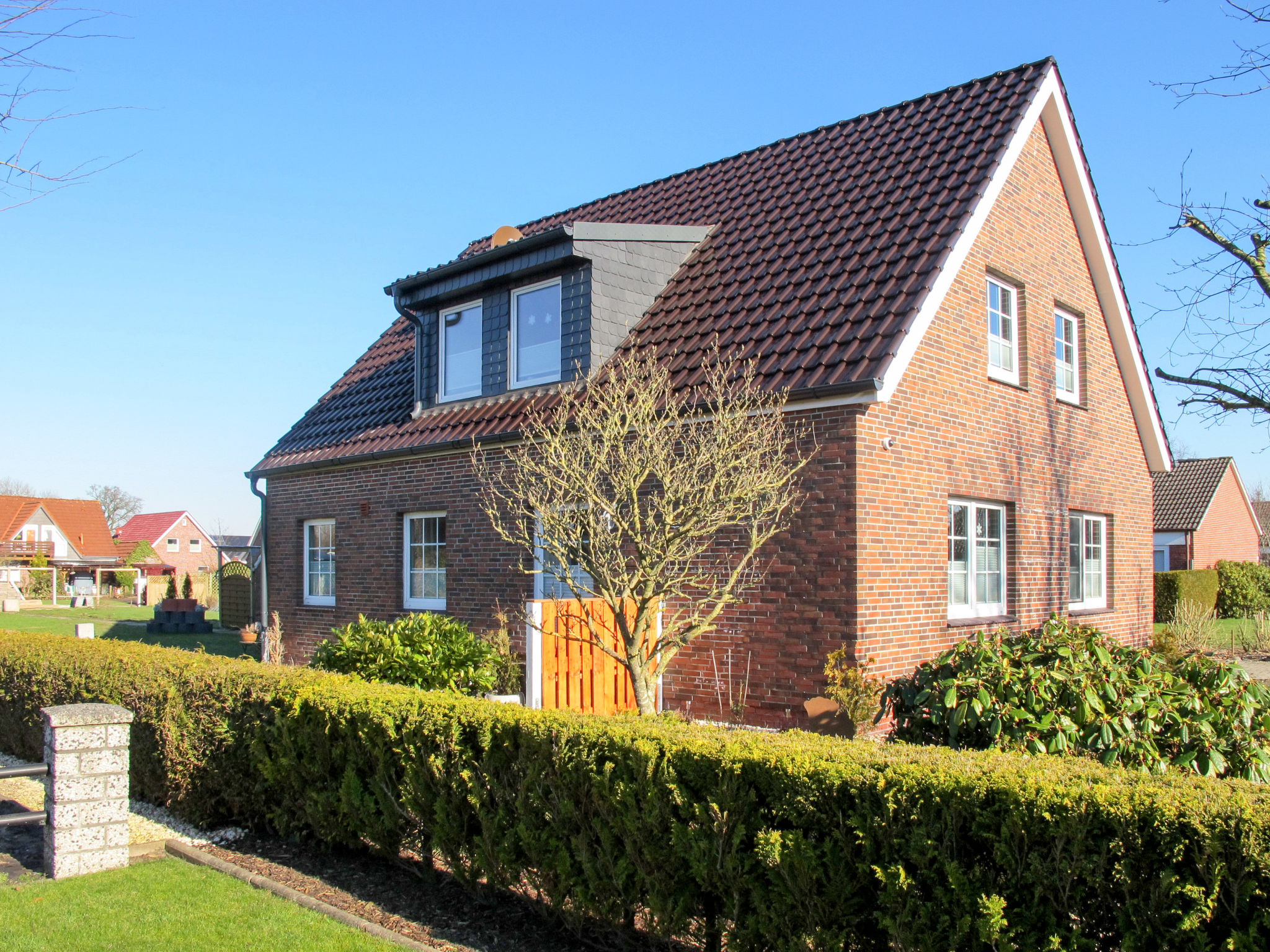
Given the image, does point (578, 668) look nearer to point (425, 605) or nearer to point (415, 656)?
point (415, 656)

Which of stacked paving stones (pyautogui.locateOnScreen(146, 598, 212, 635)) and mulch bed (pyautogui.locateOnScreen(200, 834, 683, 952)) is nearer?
mulch bed (pyautogui.locateOnScreen(200, 834, 683, 952))

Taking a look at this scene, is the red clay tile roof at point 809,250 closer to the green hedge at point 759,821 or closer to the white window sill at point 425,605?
the white window sill at point 425,605

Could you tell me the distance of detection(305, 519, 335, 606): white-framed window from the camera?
1558 cm

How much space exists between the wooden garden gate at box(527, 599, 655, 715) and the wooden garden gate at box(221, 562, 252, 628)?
16.4 metres

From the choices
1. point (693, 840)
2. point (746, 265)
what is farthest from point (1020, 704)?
point (746, 265)

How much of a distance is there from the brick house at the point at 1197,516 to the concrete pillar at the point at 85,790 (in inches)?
1429

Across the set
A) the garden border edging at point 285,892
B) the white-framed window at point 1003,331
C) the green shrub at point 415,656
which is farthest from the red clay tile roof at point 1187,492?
the garden border edging at point 285,892

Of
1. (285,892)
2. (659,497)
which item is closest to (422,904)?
(285,892)

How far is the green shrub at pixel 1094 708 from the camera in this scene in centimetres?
615

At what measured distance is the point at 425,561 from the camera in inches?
549

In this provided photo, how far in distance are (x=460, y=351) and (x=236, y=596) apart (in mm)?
14823

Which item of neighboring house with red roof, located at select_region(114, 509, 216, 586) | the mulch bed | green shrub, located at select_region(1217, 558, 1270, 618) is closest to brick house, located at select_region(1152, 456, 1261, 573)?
green shrub, located at select_region(1217, 558, 1270, 618)

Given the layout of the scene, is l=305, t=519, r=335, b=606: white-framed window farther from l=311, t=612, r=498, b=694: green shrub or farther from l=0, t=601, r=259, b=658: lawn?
l=311, t=612, r=498, b=694: green shrub

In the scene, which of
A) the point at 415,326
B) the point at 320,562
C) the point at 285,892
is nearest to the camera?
the point at 285,892
